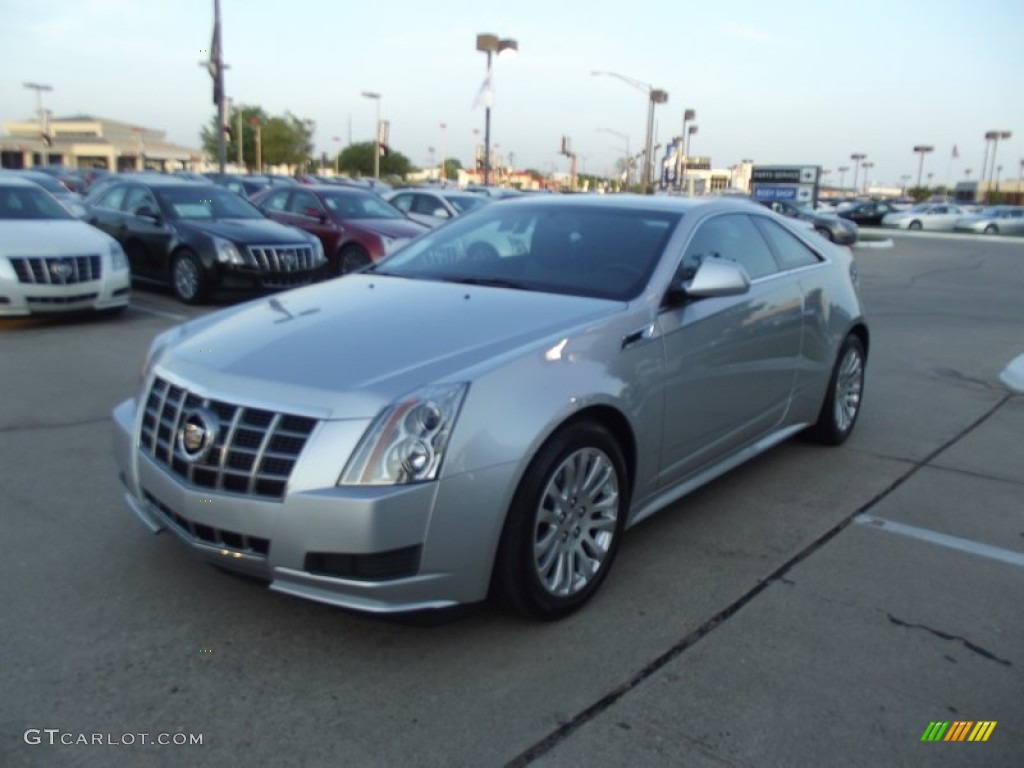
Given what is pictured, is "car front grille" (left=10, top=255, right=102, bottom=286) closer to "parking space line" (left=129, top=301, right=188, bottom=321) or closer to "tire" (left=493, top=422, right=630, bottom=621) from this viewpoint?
"parking space line" (left=129, top=301, right=188, bottom=321)

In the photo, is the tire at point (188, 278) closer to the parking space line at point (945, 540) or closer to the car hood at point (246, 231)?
the car hood at point (246, 231)

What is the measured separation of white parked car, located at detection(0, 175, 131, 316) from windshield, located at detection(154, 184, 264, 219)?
167 cm

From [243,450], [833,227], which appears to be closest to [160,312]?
[243,450]

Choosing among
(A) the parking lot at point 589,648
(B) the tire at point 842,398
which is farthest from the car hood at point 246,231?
(B) the tire at point 842,398

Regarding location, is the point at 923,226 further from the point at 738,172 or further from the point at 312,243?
the point at 738,172

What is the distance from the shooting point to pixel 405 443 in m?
2.78

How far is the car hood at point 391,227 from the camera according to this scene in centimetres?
1296

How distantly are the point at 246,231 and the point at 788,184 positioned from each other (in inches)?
1161

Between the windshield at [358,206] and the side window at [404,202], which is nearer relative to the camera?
the windshield at [358,206]

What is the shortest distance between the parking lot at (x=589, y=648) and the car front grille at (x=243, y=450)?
A: 0.56 metres

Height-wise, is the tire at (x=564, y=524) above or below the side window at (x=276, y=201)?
below

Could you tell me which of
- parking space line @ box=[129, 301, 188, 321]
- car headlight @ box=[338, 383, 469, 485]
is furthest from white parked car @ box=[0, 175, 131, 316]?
car headlight @ box=[338, 383, 469, 485]

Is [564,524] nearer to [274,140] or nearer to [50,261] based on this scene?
[50,261]

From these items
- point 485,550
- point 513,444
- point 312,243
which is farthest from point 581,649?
point 312,243
